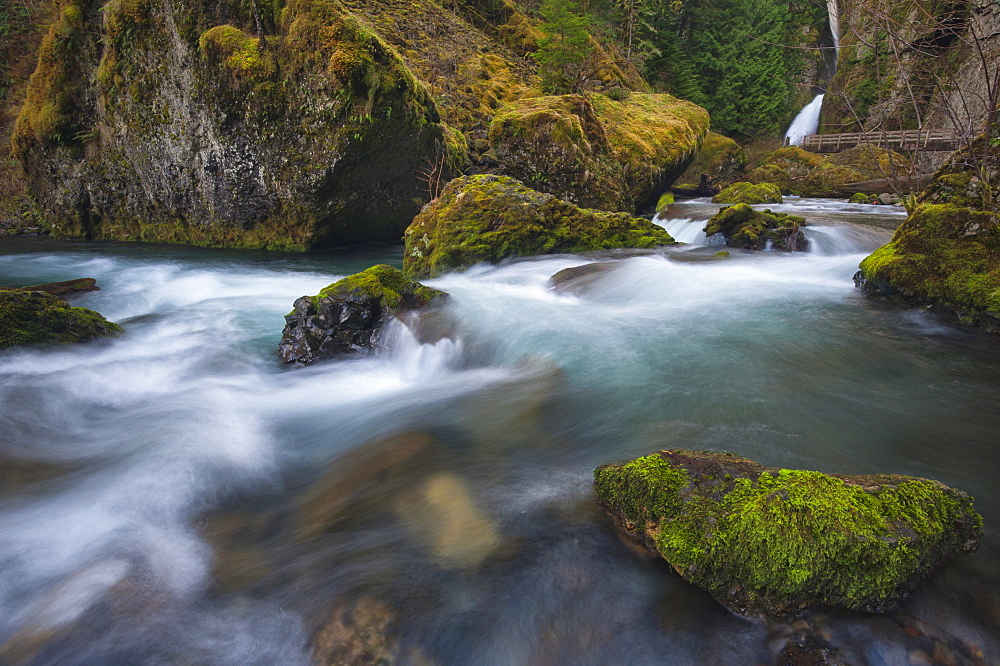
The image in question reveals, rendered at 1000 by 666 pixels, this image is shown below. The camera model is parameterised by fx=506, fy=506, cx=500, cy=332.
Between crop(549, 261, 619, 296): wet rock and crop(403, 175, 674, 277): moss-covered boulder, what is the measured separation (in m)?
1.66

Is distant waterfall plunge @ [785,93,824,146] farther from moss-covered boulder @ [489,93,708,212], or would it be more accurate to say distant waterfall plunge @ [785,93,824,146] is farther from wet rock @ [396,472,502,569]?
wet rock @ [396,472,502,569]

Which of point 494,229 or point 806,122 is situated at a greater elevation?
point 806,122

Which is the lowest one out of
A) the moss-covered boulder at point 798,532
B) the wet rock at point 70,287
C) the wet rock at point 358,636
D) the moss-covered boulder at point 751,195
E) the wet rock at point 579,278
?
the wet rock at point 358,636

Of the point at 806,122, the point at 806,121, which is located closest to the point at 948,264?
the point at 806,122

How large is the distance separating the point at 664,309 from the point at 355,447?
4625 mm

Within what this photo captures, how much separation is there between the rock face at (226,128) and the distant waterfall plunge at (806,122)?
29590 millimetres

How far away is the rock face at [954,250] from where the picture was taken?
18.1ft

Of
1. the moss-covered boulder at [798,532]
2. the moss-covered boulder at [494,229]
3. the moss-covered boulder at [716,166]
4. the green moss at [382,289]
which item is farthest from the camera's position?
the moss-covered boulder at [716,166]

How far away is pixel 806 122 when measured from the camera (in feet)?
114

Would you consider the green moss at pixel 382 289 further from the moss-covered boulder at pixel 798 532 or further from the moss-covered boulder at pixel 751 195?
the moss-covered boulder at pixel 751 195

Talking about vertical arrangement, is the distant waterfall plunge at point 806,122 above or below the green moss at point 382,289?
above

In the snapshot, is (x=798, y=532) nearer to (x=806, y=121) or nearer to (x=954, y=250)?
(x=954, y=250)

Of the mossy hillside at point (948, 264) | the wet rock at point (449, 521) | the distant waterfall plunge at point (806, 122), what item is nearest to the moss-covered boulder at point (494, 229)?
the mossy hillside at point (948, 264)

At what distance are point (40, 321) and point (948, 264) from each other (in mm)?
10558
